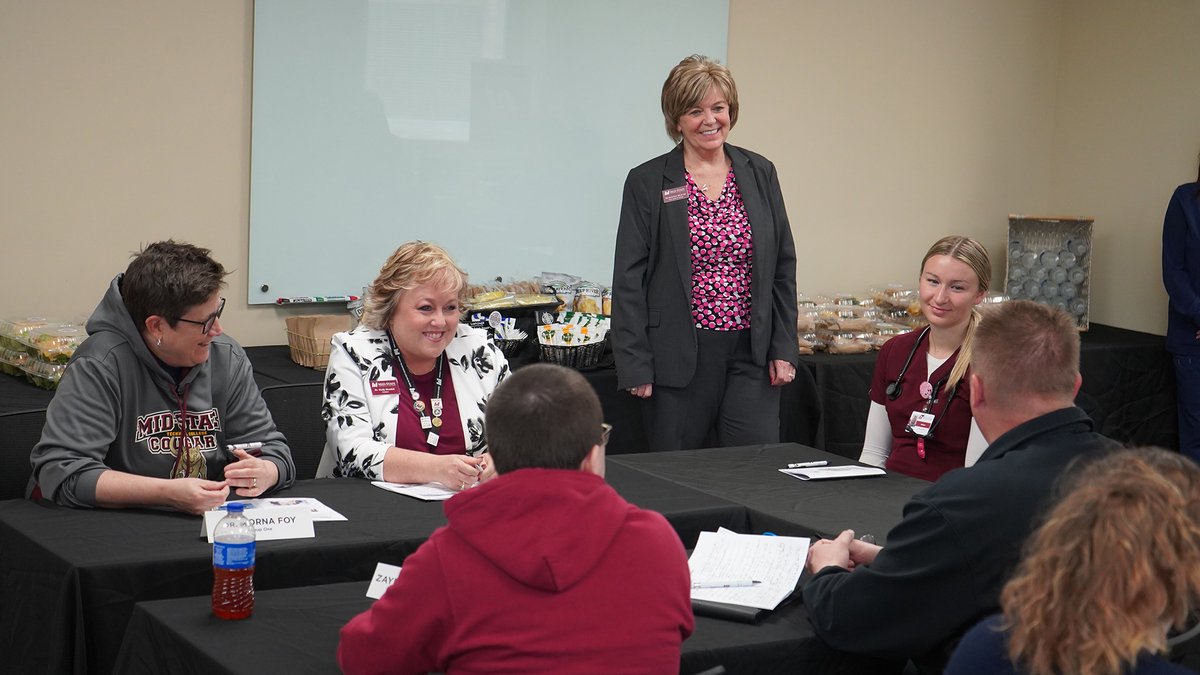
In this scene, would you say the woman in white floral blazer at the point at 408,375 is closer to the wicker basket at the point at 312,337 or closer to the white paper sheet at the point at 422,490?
the white paper sheet at the point at 422,490

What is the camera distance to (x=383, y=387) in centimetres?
301

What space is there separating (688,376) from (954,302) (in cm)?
95

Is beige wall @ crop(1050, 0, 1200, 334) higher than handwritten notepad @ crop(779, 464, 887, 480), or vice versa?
beige wall @ crop(1050, 0, 1200, 334)

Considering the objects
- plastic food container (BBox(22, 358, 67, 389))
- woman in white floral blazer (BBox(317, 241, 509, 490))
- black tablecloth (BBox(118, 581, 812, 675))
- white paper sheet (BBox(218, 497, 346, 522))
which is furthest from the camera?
plastic food container (BBox(22, 358, 67, 389))

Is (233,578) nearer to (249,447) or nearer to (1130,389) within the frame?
(249,447)

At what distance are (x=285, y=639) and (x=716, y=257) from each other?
7.77 feet

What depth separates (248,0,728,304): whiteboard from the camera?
459 cm

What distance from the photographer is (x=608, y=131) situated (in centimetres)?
530

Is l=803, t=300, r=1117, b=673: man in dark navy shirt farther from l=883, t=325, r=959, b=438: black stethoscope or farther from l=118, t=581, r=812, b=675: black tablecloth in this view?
l=883, t=325, r=959, b=438: black stethoscope

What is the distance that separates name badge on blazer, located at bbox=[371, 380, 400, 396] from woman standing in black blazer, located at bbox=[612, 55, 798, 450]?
Answer: 111cm

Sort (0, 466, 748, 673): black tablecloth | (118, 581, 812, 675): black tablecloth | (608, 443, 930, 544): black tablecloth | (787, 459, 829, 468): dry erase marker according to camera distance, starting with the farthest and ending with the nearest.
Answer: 1. (787, 459, 829, 468): dry erase marker
2. (608, 443, 930, 544): black tablecloth
3. (0, 466, 748, 673): black tablecloth
4. (118, 581, 812, 675): black tablecloth

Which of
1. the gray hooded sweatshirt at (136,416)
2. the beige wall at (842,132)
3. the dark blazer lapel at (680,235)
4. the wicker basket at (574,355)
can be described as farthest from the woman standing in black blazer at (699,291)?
the beige wall at (842,132)

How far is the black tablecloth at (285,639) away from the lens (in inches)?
70.5

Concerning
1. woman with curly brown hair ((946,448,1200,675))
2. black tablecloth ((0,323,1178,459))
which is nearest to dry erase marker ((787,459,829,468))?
black tablecloth ((0,323,1178,459))
